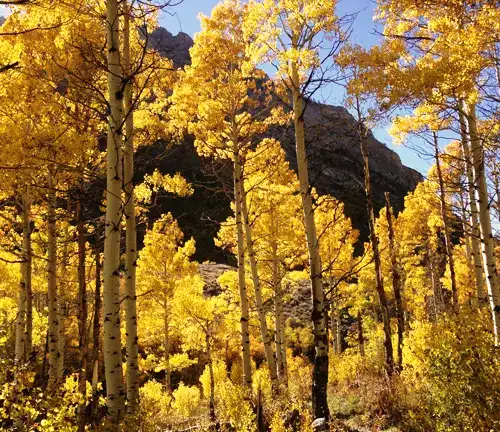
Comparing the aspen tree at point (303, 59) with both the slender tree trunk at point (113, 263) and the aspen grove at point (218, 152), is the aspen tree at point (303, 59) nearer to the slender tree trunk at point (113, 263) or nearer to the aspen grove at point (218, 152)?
the aspen grove at point (218, 152)

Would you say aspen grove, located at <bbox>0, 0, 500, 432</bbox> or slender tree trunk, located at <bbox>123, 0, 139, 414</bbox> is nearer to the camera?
aspen grove, located at <bbox>0, 0, 500, 432</bbox>

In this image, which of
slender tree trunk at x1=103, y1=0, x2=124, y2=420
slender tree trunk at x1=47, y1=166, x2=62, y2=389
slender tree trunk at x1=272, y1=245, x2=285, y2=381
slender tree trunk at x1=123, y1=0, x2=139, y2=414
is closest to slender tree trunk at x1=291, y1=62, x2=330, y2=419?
slender tree trunk at x1=123, y1=0, x2=139, y2=414

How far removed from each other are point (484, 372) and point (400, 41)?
18.5 feet

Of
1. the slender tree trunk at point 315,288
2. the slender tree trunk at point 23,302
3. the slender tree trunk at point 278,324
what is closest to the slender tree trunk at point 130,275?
the slender tree trunk at point 315,288

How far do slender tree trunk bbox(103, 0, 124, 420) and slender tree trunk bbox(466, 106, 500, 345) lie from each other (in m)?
5.32

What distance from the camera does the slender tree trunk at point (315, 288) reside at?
539cm

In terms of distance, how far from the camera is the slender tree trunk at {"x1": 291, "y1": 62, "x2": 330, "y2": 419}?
212 inches

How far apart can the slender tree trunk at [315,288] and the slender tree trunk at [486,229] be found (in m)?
2.73

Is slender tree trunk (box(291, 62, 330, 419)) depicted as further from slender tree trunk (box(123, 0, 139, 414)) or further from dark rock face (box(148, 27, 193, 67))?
slender tree trunk (box(123, 0, 139, 414))

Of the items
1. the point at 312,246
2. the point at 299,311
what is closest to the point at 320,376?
the point at 312,246

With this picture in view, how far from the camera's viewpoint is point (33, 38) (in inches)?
261

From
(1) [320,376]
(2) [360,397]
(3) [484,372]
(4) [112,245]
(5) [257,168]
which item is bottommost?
(2) [360,397]

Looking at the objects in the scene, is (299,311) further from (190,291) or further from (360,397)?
(360,397)

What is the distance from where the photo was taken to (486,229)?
6219 millimetres
